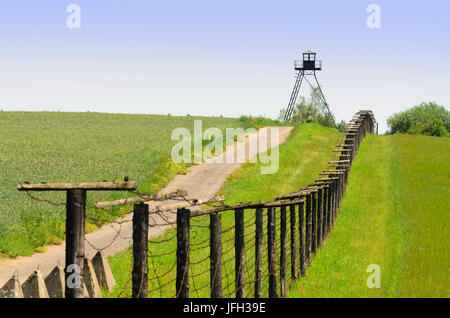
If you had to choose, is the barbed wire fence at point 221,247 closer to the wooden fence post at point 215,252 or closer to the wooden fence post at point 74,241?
the wooden fence post at point 215,252

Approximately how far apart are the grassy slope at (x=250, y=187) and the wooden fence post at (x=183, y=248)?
451mm

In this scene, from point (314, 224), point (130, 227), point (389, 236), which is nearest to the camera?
point (314, 224)

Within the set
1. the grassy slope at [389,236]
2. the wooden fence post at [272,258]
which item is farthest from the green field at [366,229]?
the wooden fence post at [272,258]

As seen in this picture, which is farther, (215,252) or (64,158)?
(64,158)

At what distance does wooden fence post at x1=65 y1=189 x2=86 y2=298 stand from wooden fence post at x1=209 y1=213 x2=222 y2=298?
3062mm

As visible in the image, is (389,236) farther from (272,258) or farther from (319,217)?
(272,258)

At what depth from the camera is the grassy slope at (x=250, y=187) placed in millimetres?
16419

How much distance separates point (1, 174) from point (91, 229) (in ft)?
37.4

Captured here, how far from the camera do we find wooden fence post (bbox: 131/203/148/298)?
32.9 ft

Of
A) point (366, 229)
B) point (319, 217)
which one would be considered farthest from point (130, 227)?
point (366, 229)

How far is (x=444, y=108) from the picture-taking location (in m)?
142

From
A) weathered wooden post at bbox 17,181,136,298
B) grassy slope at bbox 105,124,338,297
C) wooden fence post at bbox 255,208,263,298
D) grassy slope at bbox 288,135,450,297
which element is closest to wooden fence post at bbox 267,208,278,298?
wooden fence post at bbox 255,208,263,298

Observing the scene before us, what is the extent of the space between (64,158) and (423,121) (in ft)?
344

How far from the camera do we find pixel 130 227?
2539cm
